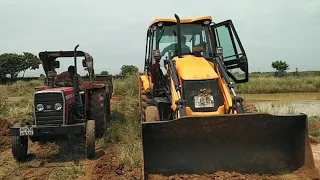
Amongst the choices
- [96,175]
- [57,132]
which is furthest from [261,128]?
[57,132]

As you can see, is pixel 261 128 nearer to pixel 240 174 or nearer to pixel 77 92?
pixel 240 174

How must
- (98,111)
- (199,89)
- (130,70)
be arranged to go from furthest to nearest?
1. (130,70)
2. (98,111)
3. (199,89)

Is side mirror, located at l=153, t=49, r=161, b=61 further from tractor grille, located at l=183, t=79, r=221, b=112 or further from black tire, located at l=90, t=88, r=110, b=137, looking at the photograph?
black tire, located at l=90, t=88, r=110, b=137

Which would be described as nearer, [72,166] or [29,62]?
[72,166]

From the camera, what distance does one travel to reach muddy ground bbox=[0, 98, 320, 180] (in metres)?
5.04

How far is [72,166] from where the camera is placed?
608 centimetres

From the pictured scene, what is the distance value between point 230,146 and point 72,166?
9.10ft

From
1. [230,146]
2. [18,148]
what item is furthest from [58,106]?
[230,146]

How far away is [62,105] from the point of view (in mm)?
6812

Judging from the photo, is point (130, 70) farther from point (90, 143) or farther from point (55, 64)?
point (90, 143)

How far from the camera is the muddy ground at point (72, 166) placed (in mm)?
5043

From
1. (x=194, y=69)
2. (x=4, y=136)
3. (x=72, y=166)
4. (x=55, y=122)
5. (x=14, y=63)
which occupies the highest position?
(x=14, y=63)

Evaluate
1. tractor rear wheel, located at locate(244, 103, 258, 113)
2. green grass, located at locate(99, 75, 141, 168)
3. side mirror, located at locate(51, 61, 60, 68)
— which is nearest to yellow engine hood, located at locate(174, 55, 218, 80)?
tractor rear wheel, located at locate(244, 103, 258, 113)

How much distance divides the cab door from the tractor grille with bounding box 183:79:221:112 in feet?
3.11
